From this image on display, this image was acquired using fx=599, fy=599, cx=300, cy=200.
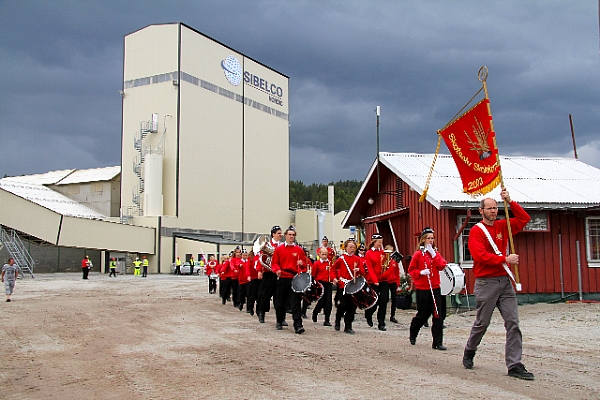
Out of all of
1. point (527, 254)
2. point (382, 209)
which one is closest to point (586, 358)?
point (527, 254)

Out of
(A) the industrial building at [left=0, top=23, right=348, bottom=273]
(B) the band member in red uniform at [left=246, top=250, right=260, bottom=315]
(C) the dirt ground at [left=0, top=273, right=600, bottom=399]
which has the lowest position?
(C) the dirt ground at [left=0, top=273, right=600, bottom=399]

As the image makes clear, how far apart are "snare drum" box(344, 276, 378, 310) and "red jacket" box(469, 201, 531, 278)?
445 cm

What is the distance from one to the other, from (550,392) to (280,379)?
2958 mm

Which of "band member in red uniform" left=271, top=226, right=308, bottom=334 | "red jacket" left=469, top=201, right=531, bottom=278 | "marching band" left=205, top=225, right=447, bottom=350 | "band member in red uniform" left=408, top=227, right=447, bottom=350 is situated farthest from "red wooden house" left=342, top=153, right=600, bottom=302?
"red jacket" left=469, top=201, right=531, bottom=278

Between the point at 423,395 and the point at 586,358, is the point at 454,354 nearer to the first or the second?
the point at 586,358

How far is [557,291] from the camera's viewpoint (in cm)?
1706

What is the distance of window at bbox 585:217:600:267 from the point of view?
56.6ft

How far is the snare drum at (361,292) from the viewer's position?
39.0 feet

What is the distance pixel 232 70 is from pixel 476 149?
5310cm

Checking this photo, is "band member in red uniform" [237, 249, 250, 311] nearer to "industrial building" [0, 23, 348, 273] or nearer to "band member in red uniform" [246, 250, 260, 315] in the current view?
"band member in red uniform" [246, 250, 260, 315]

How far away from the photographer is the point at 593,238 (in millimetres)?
17391

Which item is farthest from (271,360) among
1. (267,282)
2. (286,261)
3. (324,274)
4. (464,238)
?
(464,238)

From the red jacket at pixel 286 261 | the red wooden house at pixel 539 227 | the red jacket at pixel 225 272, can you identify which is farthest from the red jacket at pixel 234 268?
the red jacket at pixel 286 261

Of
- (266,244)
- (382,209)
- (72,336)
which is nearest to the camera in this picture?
(72,336)
